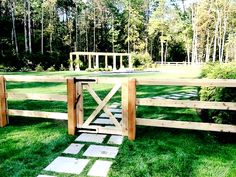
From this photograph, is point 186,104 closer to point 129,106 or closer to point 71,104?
point 129,106

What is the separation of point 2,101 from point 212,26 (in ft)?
155

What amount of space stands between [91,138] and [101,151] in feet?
2.15

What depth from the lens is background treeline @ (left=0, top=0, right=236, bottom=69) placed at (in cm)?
4262

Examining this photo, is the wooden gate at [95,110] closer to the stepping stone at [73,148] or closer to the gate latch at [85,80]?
the gate latch at [85,80]

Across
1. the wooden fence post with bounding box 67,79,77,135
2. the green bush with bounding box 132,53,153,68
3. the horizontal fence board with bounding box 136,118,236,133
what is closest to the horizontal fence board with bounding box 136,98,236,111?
the horizontal fence board with bounding box 136,118,236,133

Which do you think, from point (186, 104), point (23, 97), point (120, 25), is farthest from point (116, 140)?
point (120, 25)

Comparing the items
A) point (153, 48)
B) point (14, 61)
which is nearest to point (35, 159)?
point (14, 61)

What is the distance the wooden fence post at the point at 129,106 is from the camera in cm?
491

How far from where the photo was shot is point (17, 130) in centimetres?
555

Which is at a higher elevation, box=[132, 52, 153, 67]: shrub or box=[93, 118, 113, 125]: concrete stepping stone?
box=[132, 52, 153, 67]: shrub

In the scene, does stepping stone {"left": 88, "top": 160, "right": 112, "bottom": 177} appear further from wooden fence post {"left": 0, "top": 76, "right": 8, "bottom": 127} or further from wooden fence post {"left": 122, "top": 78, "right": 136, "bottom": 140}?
wooden fence post {"left": 0, "top": 76, "right": 8, "bottom": 127}

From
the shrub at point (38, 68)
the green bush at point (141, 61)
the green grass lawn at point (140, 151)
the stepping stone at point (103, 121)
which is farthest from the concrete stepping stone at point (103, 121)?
the green bush at point (141, 61)

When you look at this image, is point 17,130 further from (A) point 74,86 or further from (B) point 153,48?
(B) point 153,48

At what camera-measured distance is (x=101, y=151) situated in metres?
4.47
